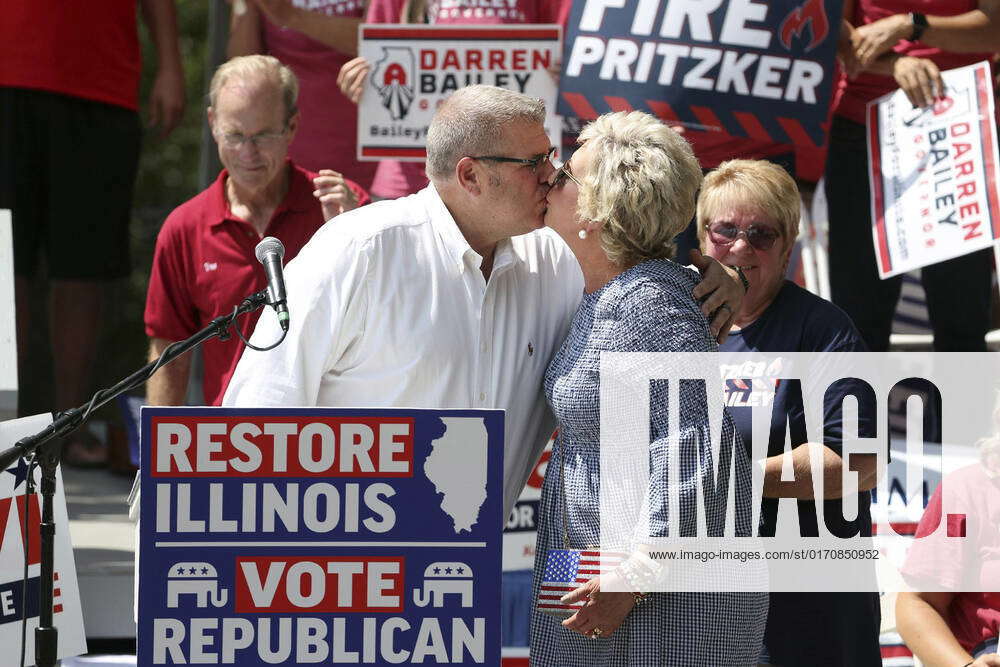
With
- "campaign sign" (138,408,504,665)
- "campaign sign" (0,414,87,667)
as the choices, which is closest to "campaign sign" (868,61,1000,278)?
"campaign sign" (138,408,504,665)

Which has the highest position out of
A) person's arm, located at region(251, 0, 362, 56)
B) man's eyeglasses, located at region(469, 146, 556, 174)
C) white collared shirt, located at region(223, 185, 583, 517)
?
person's arm, located at region(251, 0, 362, 56)

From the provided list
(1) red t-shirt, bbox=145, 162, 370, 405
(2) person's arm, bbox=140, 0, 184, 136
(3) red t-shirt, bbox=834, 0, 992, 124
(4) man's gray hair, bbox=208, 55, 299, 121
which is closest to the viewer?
(1) red t-shirt, bbox=145, 162, 370, 405

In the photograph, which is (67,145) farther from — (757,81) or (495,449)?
(495,449)

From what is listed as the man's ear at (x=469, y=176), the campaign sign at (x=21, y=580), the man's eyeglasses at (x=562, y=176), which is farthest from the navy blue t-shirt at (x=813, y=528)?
the campaign sign at (x=21, y=580)

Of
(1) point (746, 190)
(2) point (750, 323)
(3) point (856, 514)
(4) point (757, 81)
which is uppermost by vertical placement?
(4) point (757, 81)

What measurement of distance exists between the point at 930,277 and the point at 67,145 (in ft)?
10.7

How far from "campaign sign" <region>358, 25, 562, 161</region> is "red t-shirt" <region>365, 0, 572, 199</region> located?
0.96ft

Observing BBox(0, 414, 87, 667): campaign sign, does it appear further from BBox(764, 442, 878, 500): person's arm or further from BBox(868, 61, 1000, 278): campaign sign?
BBox(868, 61, 1000, 278): campaign sign

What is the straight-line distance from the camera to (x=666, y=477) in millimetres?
2908

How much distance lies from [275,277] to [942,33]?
3.03 meters

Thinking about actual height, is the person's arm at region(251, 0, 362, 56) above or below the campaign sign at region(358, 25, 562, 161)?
above

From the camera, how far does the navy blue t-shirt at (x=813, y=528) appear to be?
11.3 ft

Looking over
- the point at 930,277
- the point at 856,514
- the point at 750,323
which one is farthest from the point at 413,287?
the point at 930,277

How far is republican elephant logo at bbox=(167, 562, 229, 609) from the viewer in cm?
278
